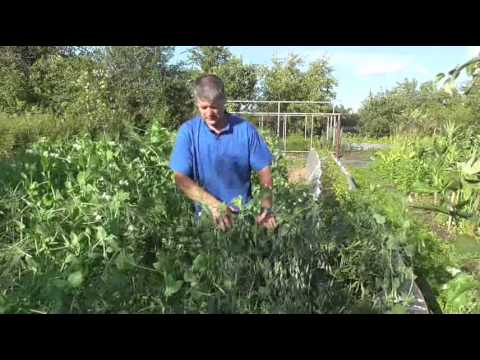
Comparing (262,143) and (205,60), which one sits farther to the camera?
(205,60)

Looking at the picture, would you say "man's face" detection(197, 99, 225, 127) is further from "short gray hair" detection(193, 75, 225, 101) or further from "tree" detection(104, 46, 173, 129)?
"tree" detection(104, 46, 173, 129)

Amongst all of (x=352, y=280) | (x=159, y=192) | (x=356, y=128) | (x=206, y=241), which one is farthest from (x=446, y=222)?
(x=356, y=128)

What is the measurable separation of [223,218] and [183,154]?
1.02 meters

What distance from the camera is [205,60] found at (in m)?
28.8

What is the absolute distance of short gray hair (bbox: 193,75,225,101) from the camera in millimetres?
2648

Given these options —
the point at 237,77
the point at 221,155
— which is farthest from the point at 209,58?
the point at 221,155

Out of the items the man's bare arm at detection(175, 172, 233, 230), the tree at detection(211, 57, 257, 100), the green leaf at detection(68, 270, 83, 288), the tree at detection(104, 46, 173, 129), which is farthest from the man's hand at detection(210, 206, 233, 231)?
the tree at detection(211, 57, 257, 100)

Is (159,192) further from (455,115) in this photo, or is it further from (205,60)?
(205,60)

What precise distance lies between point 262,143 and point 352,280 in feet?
3.33

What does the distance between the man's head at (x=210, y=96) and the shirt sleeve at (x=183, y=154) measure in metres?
0.20

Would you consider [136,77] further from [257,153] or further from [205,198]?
[205,198]

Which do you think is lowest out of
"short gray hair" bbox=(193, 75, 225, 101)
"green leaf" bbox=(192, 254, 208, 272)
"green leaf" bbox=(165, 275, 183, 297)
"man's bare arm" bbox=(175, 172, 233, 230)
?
"green leaf" bbox=(165, 275, 183, 297)

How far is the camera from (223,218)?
2020 mm

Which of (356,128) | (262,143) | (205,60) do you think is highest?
(205,60)
